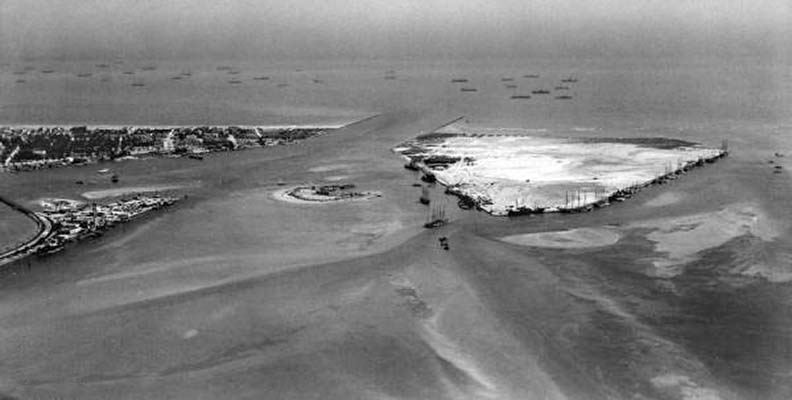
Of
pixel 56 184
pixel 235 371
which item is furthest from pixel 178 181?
pixel 235 371

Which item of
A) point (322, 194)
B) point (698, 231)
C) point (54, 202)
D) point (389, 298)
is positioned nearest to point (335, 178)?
point (322, 194)

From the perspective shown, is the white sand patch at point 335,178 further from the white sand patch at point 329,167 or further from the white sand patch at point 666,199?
the white sand patch at point 666,199

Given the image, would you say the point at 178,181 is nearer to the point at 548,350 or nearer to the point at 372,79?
the point at 548,350

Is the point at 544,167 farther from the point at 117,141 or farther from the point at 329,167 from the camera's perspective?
the point at 117,141

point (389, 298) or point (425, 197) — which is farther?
point (425, 197)

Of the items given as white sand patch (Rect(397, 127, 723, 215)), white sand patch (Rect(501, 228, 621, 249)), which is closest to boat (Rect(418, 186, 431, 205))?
white sand patch (Rect(397, 127, 723, 215))

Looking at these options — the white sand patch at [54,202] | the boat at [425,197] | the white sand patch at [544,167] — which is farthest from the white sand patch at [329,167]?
the white sand patch at [54,202]

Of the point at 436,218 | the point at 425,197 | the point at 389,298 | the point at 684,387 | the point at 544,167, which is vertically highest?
the point at 544,167
